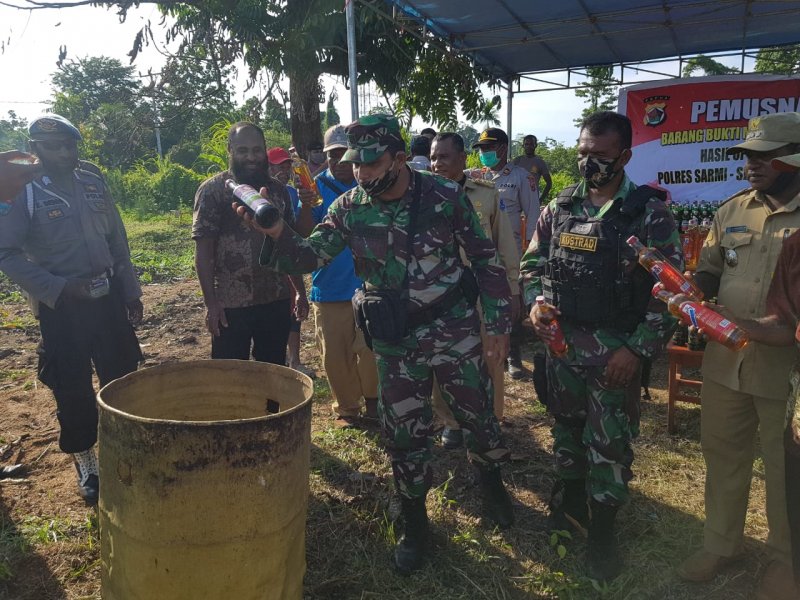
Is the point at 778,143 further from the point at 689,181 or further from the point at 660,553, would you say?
the point at 689,181

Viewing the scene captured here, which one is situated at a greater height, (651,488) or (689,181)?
(689,181)

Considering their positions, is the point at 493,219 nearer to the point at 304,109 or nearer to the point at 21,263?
the point at 21,263

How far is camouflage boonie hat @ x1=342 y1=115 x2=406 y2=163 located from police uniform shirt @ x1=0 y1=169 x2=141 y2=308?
165 cm

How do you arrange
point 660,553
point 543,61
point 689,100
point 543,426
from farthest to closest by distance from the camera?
point 543,61, point 689,100, point 543,426, point 660,553

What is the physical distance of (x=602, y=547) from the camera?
264 cm

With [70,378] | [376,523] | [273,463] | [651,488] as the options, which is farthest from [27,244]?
[651,488]

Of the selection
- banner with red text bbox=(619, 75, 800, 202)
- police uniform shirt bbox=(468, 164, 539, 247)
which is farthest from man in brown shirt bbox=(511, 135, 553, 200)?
police uniform shirt bbox=(468, 164, 539, 247)

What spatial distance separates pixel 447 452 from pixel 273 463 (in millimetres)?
2167

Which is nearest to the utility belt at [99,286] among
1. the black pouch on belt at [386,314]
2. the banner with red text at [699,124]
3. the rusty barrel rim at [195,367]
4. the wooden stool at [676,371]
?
the rusty barrel rim at [195,367]

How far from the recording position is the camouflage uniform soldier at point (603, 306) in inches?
95.7

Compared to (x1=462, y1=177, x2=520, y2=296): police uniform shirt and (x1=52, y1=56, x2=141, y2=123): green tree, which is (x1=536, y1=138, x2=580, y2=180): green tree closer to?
(x1=462, y1=177, x2=520, y2=296): police uniform shirt

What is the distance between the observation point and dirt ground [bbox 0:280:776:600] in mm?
2658

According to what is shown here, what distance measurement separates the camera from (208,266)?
3400mm

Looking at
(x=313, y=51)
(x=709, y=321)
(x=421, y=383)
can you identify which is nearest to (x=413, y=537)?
(x=421, y=383)
